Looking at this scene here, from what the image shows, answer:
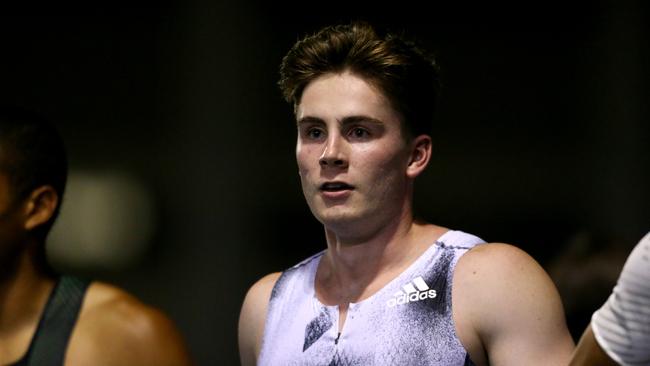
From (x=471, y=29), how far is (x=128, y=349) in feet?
17.5

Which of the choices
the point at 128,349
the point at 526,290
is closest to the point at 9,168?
the point at 128,349

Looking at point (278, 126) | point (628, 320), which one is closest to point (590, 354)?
point (628, 320)

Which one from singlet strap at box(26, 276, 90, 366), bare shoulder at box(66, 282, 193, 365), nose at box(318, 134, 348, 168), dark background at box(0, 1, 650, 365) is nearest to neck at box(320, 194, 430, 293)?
nose at box(318, 134, 348, 168)

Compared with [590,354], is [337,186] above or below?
above

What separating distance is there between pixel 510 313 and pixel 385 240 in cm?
59

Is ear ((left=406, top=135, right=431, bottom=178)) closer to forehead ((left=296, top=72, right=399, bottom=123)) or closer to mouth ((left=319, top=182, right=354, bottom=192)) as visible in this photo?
forehead ((left=296, top=72, right=399, bottom=123))

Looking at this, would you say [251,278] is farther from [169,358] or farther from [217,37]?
[169,358]

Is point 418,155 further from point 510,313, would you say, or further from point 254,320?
point 254,320

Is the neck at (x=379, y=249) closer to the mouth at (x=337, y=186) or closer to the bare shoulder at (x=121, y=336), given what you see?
the mouth at (x=337, y=186)

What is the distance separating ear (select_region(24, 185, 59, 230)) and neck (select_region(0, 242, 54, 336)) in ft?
0.27

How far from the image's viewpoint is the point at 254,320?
4.48 meters

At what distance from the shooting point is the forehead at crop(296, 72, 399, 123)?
13.6 ft

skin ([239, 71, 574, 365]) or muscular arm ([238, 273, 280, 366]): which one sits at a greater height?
skin ([239, 71, 574, 365])

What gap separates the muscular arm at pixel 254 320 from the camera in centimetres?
445
